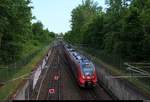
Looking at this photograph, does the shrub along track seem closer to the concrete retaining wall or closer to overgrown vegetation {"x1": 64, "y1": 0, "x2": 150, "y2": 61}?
the concrete retaining wall

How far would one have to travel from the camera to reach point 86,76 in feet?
109

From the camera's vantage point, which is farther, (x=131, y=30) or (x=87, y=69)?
(x=131, y=30)

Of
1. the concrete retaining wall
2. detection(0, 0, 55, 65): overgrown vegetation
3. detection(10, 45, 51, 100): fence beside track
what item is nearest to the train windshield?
the concrete retaining wall

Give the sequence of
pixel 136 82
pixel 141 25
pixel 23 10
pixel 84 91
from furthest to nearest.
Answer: pixel 23 10 → pixel 141 25 → pixel 84 91 → pixel 136 82

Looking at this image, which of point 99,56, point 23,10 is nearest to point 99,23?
point 99,56

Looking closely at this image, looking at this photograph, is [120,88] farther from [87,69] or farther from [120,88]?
[87,69]

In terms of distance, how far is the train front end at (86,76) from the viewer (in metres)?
33.3

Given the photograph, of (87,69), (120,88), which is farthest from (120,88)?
(87,69)

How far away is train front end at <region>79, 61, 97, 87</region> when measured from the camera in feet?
109

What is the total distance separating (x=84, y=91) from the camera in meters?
33.7

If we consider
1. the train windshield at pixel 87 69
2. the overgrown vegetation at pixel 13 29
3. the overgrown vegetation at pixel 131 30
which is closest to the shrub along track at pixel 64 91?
the train windshield at pixel 87 69

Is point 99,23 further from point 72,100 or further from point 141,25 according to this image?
point 72,100

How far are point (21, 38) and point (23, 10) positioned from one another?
4.50 meters

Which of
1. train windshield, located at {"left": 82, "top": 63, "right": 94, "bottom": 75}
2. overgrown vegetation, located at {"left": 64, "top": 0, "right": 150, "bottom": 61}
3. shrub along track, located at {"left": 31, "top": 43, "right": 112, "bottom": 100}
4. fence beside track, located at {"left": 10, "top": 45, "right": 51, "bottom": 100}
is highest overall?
overgrown vegetation, located at {"left": 64, "top": 0, "right": 150, "bottom": 61}
